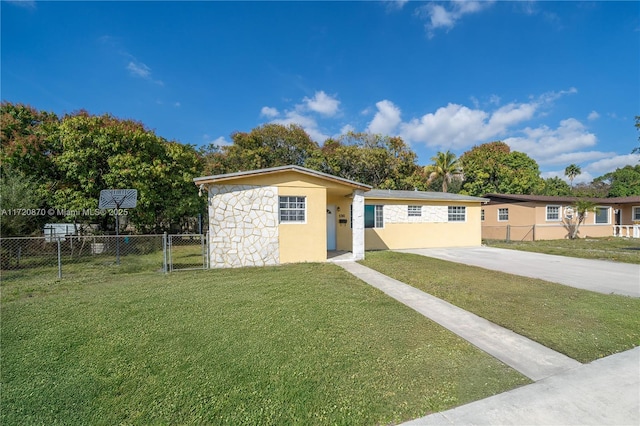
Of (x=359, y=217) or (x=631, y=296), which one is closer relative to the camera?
(x=631, y=296)

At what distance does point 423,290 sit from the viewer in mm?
6035

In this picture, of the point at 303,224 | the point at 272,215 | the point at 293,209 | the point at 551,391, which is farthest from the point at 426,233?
the point at 551,391

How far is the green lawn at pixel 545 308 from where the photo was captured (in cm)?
346

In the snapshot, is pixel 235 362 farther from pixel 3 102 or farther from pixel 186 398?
pixel 3 102

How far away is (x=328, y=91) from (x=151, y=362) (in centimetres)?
1740

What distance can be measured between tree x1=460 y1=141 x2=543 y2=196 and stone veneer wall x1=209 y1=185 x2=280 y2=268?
2688 cm

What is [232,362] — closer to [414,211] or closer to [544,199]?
[414,211]

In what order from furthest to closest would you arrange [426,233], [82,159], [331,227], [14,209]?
1. [426,233]
2. [82,159]
3. [331,227]
4. [14,209]

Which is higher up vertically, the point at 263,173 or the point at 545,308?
the point at 263,173

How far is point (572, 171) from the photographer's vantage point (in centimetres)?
4100

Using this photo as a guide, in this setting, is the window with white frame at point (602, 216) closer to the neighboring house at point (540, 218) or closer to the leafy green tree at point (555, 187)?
the neighboring house at point (540, 218)

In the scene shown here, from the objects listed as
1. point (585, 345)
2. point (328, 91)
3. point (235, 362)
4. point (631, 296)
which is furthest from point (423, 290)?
point (328, 91)

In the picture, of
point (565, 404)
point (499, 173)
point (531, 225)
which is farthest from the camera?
point (499, 173)

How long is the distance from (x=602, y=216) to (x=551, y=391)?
1068 inches
